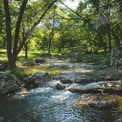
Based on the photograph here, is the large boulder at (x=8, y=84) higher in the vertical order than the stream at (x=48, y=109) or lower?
higher

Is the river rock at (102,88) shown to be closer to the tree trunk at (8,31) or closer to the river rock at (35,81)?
the river rock at (35,81)

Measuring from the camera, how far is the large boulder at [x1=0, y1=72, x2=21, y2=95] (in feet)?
52.2

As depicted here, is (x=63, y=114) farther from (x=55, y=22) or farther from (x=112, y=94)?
(x=55, y=22)

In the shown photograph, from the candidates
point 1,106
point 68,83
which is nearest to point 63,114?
point 1,106

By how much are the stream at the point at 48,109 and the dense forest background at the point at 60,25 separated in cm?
854

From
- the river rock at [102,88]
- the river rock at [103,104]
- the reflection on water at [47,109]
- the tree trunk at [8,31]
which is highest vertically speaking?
the tree trunk at [8,31]

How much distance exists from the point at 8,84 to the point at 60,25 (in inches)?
2003

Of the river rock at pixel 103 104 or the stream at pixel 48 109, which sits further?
the river rock at pixel 103 104

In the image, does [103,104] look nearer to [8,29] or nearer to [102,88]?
[102,88]

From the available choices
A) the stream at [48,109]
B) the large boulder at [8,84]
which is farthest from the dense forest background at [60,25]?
the stream at [48,109]

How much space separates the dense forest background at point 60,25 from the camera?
2439 cm

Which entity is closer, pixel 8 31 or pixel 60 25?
pixel 8 31

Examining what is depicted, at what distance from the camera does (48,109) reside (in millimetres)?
12852

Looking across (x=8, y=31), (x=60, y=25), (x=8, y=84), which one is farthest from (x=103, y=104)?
(x=60, y=25)
